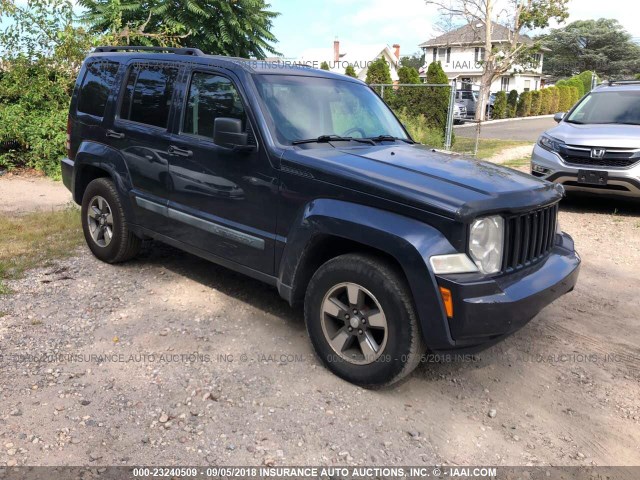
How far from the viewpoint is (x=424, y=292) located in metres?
3.05

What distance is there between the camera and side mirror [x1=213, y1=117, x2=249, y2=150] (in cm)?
381

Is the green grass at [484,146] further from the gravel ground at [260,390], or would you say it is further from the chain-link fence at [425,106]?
the gravel ground at [260,390]

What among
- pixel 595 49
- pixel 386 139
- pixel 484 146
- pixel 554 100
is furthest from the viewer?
pixel 595 49

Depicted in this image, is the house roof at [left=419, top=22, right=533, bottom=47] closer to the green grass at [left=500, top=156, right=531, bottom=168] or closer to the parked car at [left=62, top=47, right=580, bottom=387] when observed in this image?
the green grass at [left=500, top=156, right=531, bottom=168]

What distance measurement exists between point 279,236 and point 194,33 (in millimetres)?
10104

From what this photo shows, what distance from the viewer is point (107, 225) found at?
5.41 meters

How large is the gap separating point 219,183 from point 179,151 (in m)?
0.55

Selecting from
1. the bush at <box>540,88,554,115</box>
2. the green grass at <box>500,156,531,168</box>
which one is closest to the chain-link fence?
the green grass at <box>500,156,531,168</box>

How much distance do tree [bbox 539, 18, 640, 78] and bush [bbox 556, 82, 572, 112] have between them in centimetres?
2763

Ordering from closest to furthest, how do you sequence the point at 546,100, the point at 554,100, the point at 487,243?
the point at 487,243, the point at 546,100, the point at 554,100

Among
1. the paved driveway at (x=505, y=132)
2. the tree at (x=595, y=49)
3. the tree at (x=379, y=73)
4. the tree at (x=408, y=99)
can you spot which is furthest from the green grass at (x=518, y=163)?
the tree at (x=595, y=49)

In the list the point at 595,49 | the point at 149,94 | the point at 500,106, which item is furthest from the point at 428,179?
the point at 595,49

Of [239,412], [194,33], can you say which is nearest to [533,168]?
[239,412]

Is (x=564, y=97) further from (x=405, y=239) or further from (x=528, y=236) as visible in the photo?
(x=405, y=239)
